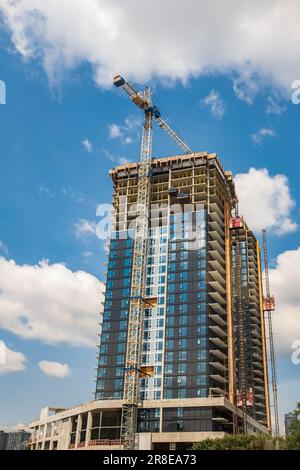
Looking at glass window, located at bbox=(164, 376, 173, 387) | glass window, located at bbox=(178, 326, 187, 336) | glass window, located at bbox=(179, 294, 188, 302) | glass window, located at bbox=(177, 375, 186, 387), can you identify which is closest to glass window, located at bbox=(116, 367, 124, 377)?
glass window, located at bbox=(164, 376, 173, 387)

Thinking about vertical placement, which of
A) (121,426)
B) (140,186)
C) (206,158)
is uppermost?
(206,158)

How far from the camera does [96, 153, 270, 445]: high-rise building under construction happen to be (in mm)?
137875

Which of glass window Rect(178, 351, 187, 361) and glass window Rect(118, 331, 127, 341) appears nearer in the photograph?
glass window Rect(178, 351, 187, 361)

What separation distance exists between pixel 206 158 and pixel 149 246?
113 ft

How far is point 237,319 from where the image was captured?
195 m

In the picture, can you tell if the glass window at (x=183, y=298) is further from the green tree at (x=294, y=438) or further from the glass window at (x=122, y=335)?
the green tree at (x=294, y=438)

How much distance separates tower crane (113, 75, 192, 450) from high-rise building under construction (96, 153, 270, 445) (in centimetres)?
446

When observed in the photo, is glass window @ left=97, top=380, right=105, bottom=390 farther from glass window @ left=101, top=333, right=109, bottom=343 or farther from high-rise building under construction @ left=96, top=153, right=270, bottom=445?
glass window @ left=101, top=333, right=109, bottom=343

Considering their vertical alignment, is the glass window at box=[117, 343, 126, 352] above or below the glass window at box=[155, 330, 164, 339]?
below

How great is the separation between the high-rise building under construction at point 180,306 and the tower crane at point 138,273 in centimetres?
446

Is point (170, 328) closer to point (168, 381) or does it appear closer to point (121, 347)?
point (168, 381)

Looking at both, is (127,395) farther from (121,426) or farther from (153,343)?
(153,343)

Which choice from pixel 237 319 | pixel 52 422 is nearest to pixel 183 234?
pixel 237 319

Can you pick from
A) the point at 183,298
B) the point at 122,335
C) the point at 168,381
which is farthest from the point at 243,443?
the point at 122,335
